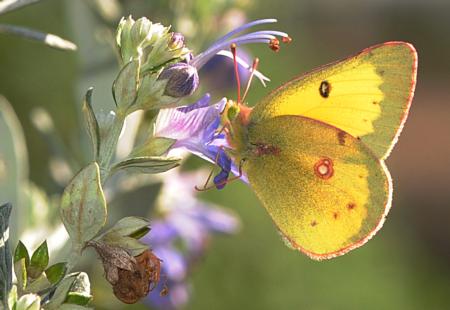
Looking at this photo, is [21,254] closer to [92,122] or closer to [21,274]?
[21,274]

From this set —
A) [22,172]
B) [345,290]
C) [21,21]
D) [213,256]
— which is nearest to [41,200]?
[22,172]

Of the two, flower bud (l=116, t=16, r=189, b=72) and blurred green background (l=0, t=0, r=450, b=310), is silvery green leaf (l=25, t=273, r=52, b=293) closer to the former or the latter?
flower bud (l=116, t=16, r=189, b=72)

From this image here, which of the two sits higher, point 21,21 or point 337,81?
point 337,81

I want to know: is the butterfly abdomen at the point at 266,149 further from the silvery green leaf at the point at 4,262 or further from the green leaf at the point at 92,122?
the silvery green leaf at the point at 4,262

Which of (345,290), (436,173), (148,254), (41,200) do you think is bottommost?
(436,173)

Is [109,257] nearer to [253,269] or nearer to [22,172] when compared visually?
[22,172]

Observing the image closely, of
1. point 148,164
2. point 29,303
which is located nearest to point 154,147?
point 148,164

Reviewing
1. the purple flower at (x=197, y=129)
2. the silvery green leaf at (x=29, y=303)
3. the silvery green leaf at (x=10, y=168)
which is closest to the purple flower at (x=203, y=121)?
the purple flower at (x=197, y=129)
